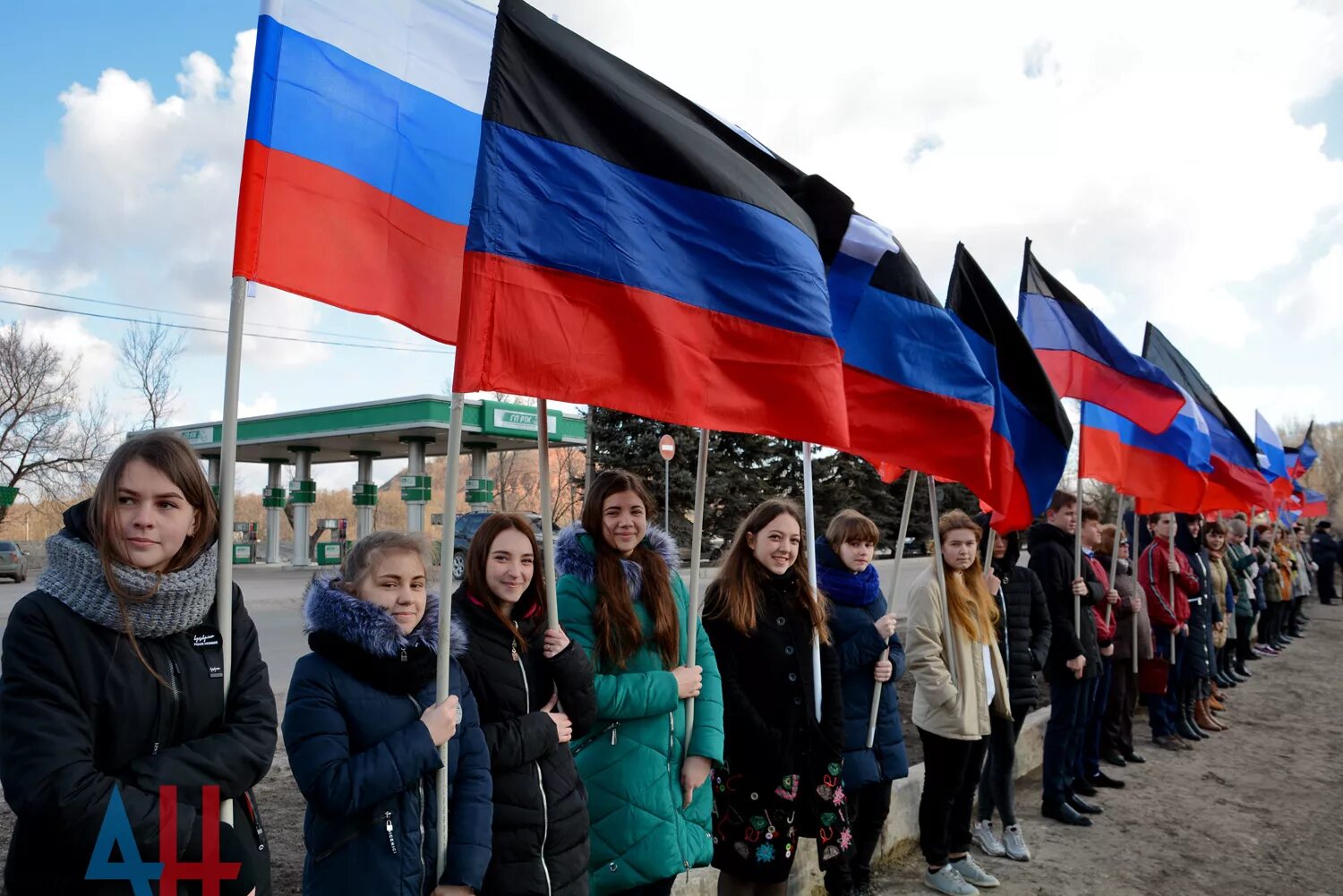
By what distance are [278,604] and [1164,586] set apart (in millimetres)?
17426

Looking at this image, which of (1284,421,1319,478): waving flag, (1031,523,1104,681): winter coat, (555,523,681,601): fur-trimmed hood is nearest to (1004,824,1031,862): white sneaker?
(1031,523,1104,681): winter coat

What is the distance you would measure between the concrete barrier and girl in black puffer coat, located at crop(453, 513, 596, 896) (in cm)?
140

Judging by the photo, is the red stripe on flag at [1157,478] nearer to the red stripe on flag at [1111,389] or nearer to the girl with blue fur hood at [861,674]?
the red stripe on flag at [1111,389]

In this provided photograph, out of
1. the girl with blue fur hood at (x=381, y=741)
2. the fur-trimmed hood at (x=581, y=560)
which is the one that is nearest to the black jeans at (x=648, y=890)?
the girl with blue fur hood at (x=381, y=741)

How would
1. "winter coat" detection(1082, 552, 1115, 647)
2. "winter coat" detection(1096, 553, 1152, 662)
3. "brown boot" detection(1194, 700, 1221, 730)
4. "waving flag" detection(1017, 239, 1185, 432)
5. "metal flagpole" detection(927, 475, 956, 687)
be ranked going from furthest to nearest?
"brown boot" detection(1194, 700, 1221, 730) → "winter coat" detection(1096, 553, 1152, 662) → "winter coat" detection(1082, 552, 1115, 647) → "waving flag" detection(1017, 239, 1185, 432) → "metal flagpole" detection(927, 475, 956, 687)

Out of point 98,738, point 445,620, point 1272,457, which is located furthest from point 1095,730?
point 1272,457

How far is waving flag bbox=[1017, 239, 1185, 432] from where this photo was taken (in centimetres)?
701

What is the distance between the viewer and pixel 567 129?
3205 millimetres

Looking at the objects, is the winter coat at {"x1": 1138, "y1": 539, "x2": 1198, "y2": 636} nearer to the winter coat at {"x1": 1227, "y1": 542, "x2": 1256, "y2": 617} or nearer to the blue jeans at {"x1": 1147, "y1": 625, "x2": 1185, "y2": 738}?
the blue jeans at {"x1": 1147, "y1": 625, "x2": 1185, "y2": 738}

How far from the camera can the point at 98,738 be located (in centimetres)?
212

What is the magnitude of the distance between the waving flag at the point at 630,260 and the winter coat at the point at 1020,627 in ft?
10.9

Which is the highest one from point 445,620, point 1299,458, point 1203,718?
point 1299,458

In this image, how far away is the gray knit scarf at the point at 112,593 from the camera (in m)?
2.12
